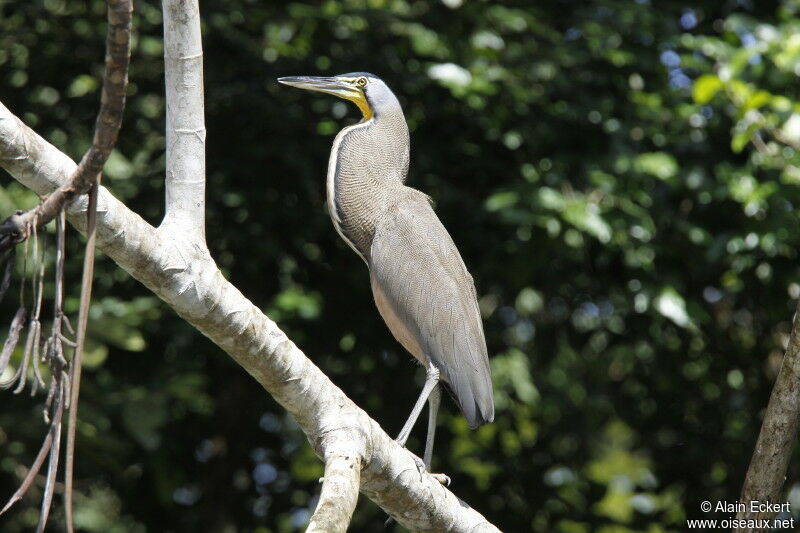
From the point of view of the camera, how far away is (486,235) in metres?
5.10

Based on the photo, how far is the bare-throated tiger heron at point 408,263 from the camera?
400cm

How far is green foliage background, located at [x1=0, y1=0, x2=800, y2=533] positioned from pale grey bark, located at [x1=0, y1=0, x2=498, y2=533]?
5.13 feet

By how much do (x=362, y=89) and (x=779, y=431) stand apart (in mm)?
2139

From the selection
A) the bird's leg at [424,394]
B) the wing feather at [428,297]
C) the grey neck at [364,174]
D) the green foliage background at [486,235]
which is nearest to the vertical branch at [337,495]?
the bird's leg at [424,394]

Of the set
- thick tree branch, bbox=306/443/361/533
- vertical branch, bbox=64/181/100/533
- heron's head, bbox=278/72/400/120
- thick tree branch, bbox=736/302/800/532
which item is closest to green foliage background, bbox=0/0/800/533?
heron's head, bbox=278/72/400/120

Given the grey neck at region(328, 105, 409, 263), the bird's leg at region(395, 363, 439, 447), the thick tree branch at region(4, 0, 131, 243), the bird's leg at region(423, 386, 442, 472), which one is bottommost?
the bird's leg at region(423, 386, 442, 472)

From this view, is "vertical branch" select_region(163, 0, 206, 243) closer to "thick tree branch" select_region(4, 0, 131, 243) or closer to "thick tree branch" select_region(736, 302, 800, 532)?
"thick tree branch" select_region(4, 0, 131, 243)

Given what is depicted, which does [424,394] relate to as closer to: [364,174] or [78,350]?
[364,174]

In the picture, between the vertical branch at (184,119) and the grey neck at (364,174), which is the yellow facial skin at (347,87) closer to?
the grey neck at (364,174)

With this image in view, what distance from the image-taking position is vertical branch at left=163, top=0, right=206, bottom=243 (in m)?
2.60

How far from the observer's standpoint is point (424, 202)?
4.23 m

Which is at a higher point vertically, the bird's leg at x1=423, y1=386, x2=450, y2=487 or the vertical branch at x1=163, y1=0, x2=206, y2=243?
the vertical branch at x1=163, y1=0, x2=206, y2=243

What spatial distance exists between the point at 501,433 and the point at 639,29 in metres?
2.32

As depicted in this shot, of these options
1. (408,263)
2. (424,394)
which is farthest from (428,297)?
(424,394)
